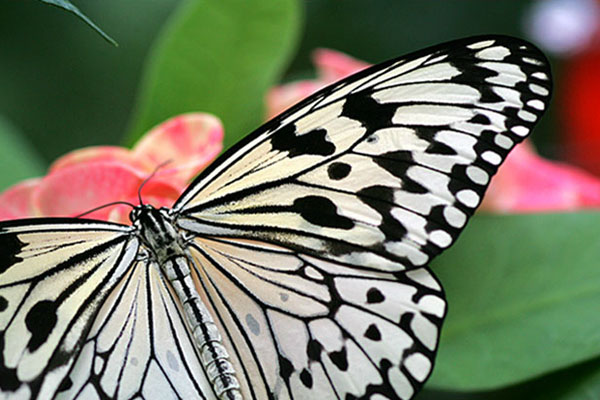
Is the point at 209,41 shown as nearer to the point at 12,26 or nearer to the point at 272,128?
the point at 272,128

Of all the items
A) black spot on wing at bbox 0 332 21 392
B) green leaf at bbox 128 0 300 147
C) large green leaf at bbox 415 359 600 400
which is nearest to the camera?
black spot on wing at bbox 0 332 21 392

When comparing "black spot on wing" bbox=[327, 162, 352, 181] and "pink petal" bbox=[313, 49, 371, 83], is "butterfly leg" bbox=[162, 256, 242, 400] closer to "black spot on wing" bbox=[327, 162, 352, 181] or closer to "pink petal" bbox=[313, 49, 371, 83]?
"black spot on wing" bbox=[327, 162, 352, 181]

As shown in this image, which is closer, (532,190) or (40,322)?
(40,322)

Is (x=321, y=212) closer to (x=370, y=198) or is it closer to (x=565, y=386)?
(x=370, y=198)

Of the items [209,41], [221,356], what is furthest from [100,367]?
[209,41]

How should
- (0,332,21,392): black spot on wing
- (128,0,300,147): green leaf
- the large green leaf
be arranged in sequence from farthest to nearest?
(128,0,300,147): green leaf, the large green leaf, (0,332,21,392): black spot on wing

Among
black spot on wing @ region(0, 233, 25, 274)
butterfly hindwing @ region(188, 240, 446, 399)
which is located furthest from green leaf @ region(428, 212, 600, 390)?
black spot on wing @ region(0, 233, 25, 274)

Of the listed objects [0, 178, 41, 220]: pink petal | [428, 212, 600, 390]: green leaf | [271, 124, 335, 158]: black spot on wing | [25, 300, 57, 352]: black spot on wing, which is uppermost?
[0, 178, 41, 220]: pink petal

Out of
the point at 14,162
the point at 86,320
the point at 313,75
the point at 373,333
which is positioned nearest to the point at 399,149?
the point at 373,333
